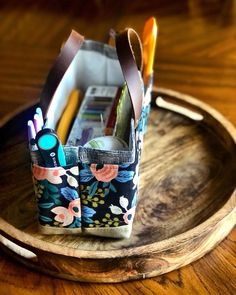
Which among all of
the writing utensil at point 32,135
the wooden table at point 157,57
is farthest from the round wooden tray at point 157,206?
the writing utensil at point 32,135

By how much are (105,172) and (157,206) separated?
145 millimetres

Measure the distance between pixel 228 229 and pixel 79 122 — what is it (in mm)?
266

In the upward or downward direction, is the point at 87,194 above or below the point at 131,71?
below

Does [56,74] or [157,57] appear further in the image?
[157,57]

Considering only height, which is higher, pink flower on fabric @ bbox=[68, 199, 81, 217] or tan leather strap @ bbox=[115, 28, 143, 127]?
tan leather strap @ bbox=[115, 28, 143, 127]

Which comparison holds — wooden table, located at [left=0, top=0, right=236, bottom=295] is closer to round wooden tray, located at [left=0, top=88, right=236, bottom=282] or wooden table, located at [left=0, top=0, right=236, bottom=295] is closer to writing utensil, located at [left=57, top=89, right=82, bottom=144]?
round wooden tray, located at [left=0, top=88, right=236, bottom=282]

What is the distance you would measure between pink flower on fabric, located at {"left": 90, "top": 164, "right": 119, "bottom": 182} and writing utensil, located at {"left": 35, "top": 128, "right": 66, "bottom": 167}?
42 mm

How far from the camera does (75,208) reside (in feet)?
2.39

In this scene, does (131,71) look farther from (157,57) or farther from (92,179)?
(157,57)

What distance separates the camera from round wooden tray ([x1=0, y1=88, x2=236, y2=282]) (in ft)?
2.35

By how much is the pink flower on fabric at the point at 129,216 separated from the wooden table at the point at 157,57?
77 mm

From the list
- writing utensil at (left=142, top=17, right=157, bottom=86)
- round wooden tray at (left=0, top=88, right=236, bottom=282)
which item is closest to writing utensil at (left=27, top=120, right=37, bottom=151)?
round wooden tray at (left=0, top=88, right=236, bottom=282)

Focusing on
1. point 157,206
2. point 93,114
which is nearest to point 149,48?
point 93,114

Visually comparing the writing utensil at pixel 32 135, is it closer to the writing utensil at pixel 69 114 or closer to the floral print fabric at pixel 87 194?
the floral print fabric at pixel 87 194
